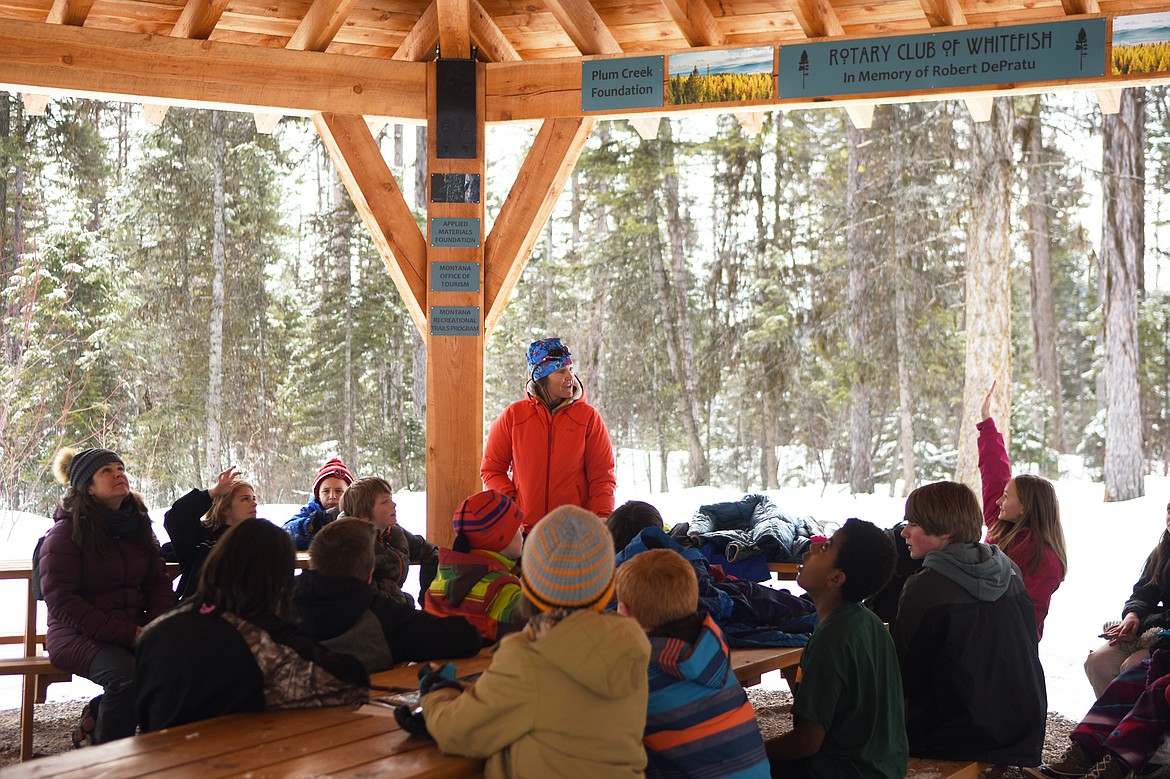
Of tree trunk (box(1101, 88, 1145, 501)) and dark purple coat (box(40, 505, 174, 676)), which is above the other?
tree trunk (box(1101, 88, 1145, 501))

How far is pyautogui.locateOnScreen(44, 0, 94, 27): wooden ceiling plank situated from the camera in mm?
5434

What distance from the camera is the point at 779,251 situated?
1800 cm

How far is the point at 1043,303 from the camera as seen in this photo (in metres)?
21.8

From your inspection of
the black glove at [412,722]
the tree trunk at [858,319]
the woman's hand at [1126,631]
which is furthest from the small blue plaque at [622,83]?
the tree trunk at [858,319]

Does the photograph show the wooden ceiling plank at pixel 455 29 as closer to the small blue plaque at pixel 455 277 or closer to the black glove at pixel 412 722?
the small blue plaque at pixel 455 277

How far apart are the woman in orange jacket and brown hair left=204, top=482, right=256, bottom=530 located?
3.89ft

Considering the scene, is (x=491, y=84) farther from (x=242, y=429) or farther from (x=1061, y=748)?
(x=242, y=429)

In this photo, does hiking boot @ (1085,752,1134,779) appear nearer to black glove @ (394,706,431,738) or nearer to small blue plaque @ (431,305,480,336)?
black glove @ (394,706,431,738)

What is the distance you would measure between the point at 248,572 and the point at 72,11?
406cm

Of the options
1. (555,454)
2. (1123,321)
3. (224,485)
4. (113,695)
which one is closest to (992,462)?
(555,454)

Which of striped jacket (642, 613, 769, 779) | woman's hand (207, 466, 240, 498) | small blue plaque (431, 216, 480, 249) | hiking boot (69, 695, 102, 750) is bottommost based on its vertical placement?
hiking boot (69, 695, 102, 750)

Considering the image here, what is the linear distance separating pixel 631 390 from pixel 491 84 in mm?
13271

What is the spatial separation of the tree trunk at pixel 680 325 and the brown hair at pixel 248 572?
15.4m

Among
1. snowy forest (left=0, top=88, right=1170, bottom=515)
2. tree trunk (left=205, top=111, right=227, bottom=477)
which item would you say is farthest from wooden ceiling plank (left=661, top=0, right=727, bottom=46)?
tree trunk (left=205, top=111, right=227, bottom=477)
